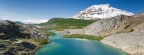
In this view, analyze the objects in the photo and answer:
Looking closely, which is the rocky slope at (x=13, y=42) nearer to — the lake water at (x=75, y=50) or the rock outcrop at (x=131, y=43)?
the lake water at (x=75, y=50)

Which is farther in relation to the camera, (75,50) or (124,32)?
(124,32)

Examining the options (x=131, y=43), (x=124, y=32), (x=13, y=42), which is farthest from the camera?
(x=124, y=32)

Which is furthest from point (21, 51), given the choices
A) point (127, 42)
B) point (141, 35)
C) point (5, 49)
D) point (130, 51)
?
point (141, 35)

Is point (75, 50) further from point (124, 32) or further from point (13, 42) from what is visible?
point (124, 32)

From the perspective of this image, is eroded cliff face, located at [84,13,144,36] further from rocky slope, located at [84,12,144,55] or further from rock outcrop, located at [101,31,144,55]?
rock outcrop, located at [101,31,144,55]

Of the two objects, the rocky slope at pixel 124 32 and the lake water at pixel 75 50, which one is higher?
the rocky slope at pixel 124 32

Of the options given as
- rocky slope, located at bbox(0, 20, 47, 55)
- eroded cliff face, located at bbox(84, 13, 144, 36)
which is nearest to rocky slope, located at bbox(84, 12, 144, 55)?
eroded cliff face, located at bbox(84, 13, 144, 36)

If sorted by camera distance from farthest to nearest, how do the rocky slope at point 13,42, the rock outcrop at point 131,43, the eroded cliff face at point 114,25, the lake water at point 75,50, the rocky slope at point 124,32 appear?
the eroded cliff face at point 114,25 → the rocky slope at point 124,32 → the rock outcrop at point 131,43 → the lake water at point 75,50 → the rocky slope at point 13,42

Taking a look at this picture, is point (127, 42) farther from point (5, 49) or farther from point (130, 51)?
point (5, 49)

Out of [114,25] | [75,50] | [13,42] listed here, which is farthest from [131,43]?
[114,25]

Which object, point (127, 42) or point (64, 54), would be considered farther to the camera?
point (127, 42)

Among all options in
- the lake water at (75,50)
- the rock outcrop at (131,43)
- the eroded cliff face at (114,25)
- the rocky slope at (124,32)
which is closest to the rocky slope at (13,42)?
the lake water at (75,50)
